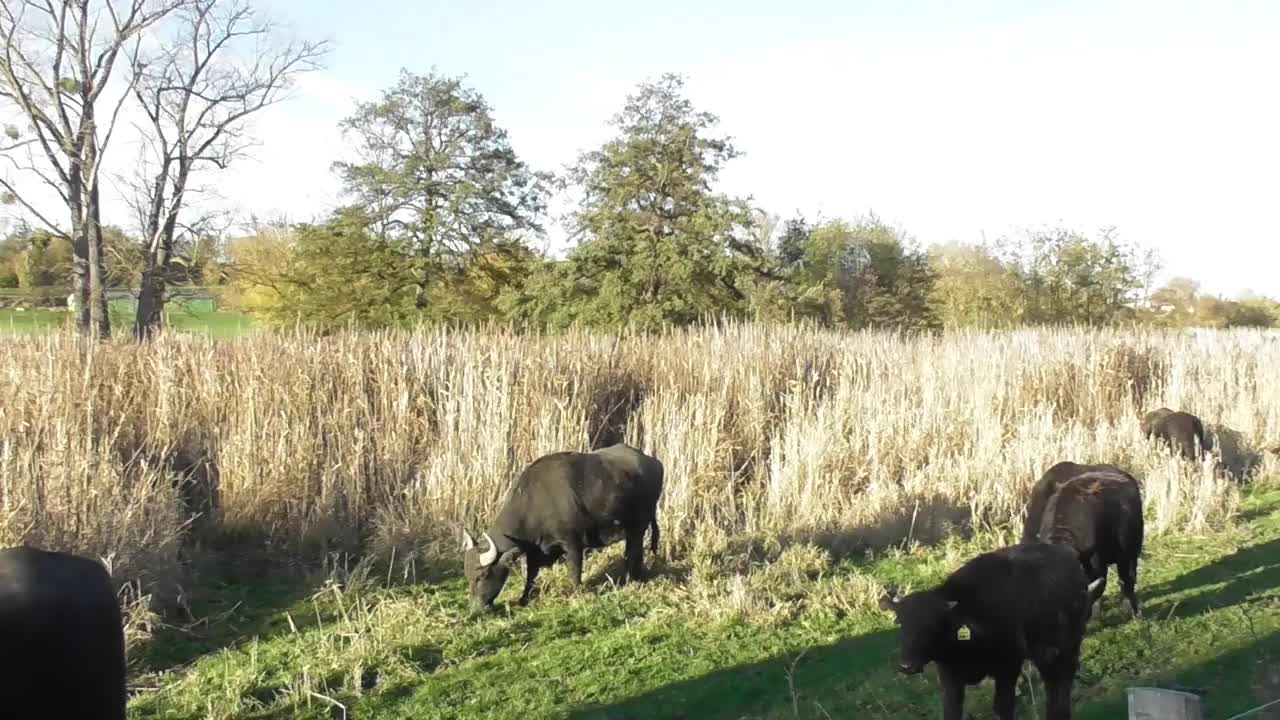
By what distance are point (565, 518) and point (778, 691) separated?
10.2 feet

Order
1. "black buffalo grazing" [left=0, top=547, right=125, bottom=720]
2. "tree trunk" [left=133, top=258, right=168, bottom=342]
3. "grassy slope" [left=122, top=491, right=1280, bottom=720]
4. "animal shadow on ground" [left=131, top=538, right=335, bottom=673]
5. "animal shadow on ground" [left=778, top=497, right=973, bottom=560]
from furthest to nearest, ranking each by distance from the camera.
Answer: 1. "tree trunk" [left=133, top=258, right=168, bottom=342]
2. "animal shadow on ground" [left=778, top=497, right=973, bottom=560]
3. "animal shadow on ground" [left=131, top=538, right=335, bottom=673]
4. "grassy slope" [left=122, top=491, right=1280, bottom=720]
5. "black buffalo grazing" [left=0, top=547, right=125, bottom=720]

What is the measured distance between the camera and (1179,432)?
13.9m

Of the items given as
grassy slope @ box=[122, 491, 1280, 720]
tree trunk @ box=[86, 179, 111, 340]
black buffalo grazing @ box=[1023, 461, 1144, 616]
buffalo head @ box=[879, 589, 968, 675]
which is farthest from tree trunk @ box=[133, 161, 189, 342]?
buffalo head @ box=[879, 589, 968, 675]

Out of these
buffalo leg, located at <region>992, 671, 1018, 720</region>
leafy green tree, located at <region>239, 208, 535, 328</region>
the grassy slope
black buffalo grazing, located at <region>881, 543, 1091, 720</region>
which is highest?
leafy green tree, located at <region>239, 208, 535, 328</region>

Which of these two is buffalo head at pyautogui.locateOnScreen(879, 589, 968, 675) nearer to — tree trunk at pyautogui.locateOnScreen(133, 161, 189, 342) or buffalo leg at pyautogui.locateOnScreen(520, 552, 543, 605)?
buffalo leg at pyautogui.locateOnScreen(520, 552, 543, 605)

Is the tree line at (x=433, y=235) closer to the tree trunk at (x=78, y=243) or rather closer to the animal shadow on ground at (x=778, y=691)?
the tree trunk at (x=78, y=243)

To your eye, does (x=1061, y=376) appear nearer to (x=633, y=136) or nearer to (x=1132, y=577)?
(x=1132, y=577)

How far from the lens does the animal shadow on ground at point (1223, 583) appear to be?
7.91m

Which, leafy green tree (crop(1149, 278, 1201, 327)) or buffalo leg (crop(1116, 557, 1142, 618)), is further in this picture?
leafy green tree (crop(1149, 278, 1201, 327))

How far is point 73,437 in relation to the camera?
30.8ft

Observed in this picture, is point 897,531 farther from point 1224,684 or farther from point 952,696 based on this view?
point 952,696

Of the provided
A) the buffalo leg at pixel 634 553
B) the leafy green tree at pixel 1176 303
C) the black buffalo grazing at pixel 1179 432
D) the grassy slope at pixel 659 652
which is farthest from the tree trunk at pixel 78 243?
the leafy green tree at pixel 1176 303

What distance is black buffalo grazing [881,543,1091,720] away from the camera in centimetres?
530

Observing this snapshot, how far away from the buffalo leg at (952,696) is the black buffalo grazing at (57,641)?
417 cm
